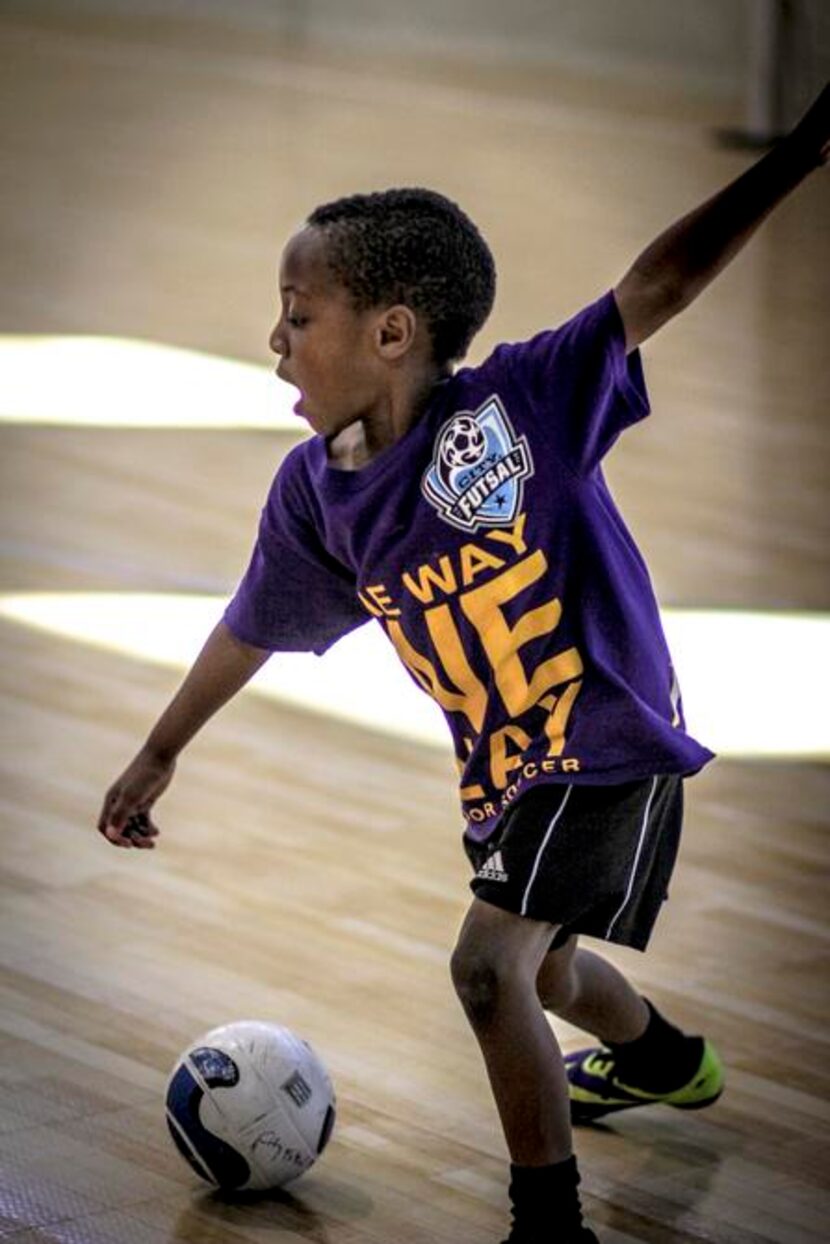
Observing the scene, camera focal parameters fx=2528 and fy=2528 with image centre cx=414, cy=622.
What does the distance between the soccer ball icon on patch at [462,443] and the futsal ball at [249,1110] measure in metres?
0.84

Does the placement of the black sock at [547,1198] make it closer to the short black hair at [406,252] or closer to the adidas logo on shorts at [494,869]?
the adidas logo on shorts at [494,869]

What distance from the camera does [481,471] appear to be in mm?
2971

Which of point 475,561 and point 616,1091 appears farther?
point 616,1091

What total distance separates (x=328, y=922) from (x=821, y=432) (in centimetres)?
439

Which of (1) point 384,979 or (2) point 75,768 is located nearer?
(1) point 384,979

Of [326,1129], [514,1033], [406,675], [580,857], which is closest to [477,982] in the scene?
[514,1033]

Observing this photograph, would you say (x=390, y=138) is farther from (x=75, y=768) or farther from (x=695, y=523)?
(x=75, y=768)

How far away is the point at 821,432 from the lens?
27.2 ft

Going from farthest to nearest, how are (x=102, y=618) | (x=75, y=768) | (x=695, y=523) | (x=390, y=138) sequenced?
(x=390, y=138) → (x=695, y=523) → (x=102, y=618) → (x=75, y=768)

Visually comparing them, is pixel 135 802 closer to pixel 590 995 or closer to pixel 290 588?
pixel 290 588

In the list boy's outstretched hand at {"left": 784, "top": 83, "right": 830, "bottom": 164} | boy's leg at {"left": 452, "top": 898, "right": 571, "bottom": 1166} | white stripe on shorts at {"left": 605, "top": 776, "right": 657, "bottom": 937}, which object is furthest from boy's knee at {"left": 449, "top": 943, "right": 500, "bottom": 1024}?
boy's outstretched hand at {"left": 784, "top": 83, "right": 830, "bottom": 164}

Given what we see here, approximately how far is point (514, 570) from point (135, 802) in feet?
2.22

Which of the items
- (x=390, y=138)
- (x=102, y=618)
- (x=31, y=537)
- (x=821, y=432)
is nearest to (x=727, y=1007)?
(x=102, y=618)

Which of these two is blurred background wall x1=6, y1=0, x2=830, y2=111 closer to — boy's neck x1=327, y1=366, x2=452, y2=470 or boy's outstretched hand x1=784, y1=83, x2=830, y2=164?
boy's neck x1=327, y1=366, x2=452, y2=470
